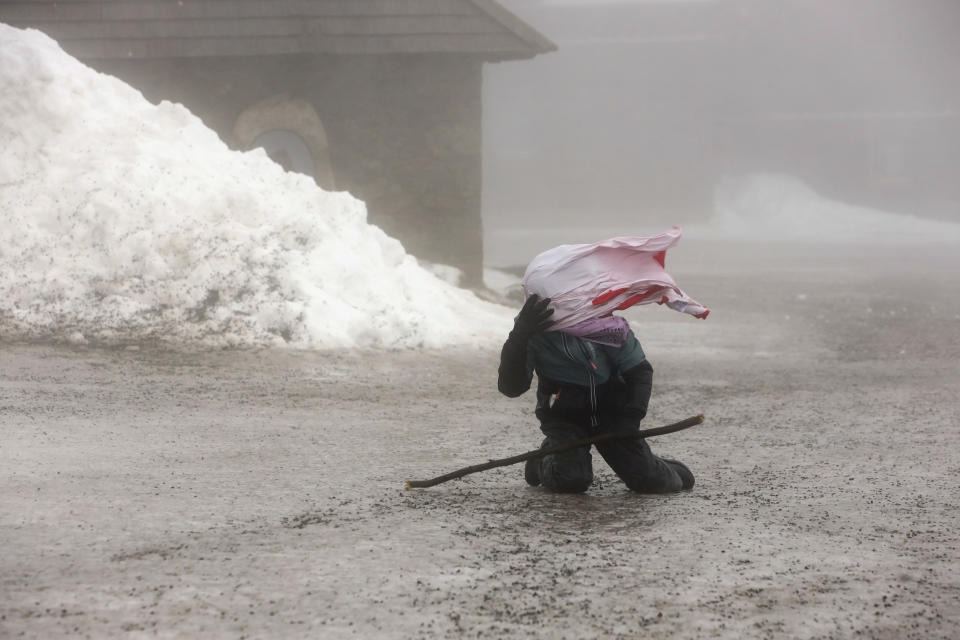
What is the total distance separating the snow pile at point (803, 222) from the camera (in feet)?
82.8

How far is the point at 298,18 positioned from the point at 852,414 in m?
8.99

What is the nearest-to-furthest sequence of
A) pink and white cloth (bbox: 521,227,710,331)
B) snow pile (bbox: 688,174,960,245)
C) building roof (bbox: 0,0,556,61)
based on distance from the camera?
pink and white cloth (bbox: 521,227,710,331), building roof (bbox: 0,0,556,61), snow pile (bbox: 688,174,960,245)

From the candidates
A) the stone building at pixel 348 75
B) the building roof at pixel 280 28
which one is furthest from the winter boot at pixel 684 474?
the building roof at pixel 280 28

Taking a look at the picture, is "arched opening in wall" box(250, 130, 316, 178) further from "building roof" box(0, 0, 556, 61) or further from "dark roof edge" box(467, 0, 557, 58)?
"dark roof edge" box(467, 0, 557, 58)

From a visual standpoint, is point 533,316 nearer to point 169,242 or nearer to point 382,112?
point 169,242

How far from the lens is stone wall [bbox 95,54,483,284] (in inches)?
498

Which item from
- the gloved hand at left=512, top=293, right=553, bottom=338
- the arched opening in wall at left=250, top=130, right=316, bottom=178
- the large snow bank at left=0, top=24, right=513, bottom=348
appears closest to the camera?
the gloved hand at left=512, top=293, right=553, bottom=338


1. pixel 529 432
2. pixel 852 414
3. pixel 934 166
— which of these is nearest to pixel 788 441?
pixel 852 414

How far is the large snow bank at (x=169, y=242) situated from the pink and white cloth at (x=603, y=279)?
379 centimetres

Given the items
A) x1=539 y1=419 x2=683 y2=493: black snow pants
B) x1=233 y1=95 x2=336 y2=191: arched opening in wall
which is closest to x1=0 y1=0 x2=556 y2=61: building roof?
x1=233 y1=95 x2=336 y2=191: arched opening in wall

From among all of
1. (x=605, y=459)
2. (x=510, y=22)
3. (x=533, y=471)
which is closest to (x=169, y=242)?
(x=533, y=471)

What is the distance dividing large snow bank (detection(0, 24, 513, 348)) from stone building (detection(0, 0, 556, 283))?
2.88 meters

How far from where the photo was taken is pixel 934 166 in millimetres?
30922

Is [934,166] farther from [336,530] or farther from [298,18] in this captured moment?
[336,530]
